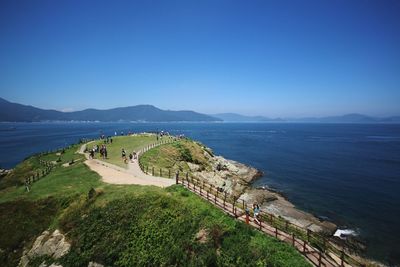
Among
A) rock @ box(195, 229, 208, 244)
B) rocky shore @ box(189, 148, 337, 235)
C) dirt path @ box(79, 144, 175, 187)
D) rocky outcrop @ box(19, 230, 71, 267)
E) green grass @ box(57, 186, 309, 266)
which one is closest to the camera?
green grass @ box(57, 186, 309, 266)

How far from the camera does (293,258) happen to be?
18312 mm

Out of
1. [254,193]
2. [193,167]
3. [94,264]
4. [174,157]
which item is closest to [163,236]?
[94,264]

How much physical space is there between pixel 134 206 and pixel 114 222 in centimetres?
227

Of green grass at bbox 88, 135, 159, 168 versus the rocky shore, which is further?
green grass at bbox 88, 135, 159, 168

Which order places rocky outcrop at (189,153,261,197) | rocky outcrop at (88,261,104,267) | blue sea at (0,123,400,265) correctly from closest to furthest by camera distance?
rocky outcrop at (88,261,104,267) → blue sea at (0,123,400,265) → rocky outcrop at (189,153,261,197)

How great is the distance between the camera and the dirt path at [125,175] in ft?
107

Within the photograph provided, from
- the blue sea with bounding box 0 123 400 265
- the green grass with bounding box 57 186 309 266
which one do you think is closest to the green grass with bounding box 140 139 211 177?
the green grass with bounding box 57 186 309 266

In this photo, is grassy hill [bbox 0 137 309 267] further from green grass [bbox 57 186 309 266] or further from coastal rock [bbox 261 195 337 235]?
coastal rock [bbox 261 195 337 235]

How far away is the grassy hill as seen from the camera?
19.7 metres

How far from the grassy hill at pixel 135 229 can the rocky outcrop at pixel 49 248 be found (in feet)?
1.84

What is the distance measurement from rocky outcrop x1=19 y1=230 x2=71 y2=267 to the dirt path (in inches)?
354

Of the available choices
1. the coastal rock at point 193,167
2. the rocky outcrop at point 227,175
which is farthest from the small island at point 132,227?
the coastal rock at point 193,167

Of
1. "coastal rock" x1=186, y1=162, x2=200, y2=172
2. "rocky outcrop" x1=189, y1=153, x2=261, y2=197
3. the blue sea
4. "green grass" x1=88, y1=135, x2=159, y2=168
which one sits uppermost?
"green grass" x1=88, y1=135, x2=159, y2=168

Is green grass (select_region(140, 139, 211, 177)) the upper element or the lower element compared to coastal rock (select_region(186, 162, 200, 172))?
upper
